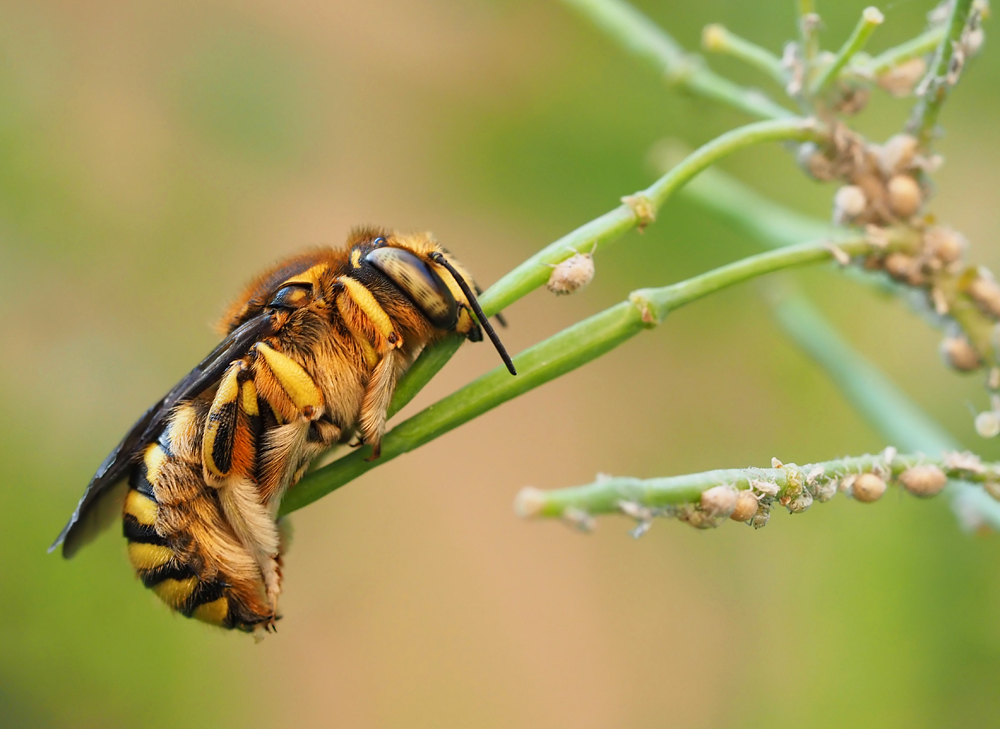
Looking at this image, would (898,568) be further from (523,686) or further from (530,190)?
(530,190)

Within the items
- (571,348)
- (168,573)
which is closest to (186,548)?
(168,573)

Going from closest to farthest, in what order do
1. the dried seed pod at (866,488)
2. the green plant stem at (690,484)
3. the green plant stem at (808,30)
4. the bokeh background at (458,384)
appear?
the green plant stem at (690,484), the dried seed pod at (866,488), the green plant stem at (808,30), the bokeh background at (458,384)

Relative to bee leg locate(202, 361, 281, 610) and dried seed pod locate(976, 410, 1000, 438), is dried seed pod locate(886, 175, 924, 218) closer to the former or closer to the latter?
dried seed pod locate(976, 410, 1000, 438)

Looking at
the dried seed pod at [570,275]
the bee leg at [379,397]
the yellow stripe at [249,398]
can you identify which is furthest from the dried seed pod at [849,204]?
the yellow stripe at [249,398]

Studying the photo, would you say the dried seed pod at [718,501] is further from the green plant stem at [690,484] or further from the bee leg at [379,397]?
the bee leg at [379,397]

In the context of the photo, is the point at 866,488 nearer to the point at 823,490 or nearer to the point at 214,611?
the point at 823,490

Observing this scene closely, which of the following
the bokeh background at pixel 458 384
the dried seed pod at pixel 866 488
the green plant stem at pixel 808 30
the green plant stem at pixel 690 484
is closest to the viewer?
the green plant stem at pixel 690 484

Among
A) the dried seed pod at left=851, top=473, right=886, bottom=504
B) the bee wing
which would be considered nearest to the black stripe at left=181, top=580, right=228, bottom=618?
the bee wing
